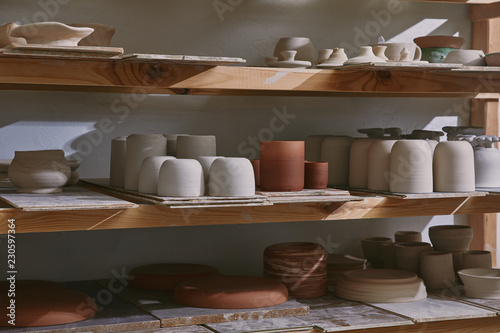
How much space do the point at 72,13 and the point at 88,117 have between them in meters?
0.38

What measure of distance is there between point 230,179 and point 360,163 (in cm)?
68

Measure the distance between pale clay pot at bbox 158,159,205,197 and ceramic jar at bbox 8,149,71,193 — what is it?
1.25ft

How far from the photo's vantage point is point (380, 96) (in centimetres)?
315

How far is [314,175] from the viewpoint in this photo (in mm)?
2406

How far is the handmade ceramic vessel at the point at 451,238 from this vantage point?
9.43ft

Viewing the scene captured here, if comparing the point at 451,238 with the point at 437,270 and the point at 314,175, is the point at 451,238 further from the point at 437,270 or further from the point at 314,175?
the point at 314,175

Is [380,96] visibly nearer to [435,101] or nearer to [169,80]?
[435,101]

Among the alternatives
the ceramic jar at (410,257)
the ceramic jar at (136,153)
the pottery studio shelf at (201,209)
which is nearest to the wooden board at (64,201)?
the pottery studio shelf at (201,209)

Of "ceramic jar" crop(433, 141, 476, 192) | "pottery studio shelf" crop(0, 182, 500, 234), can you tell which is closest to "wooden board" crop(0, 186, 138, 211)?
"pottery studio shelf" crop(0, 182, 500, 234)

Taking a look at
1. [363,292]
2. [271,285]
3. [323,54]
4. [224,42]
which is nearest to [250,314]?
[271,285]

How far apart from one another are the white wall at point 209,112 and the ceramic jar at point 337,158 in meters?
0.37

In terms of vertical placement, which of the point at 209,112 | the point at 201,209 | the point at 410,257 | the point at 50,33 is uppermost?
the point at 50,33

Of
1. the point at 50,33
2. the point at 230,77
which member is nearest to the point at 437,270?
the point at 230,77

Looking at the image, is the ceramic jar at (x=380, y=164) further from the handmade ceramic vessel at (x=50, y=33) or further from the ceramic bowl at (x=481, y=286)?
the handmade ceramic vessel at (x=50, y=33)
